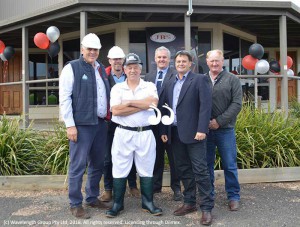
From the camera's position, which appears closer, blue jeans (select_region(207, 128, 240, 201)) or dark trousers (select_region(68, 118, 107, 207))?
dark trousers (select_region(68, 118, 107, 207))

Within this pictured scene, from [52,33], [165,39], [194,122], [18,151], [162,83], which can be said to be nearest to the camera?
[194,122]

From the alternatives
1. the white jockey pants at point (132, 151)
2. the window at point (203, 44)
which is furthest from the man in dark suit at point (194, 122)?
the window at point (203, 44)

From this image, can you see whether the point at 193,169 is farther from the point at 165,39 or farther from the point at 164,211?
the point at 165,39

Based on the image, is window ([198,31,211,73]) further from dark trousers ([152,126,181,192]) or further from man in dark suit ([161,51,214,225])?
man in dark suit ([161,51,214,225])

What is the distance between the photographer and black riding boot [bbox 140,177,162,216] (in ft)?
13.7

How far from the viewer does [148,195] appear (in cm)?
423

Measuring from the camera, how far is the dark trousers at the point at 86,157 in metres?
4.09

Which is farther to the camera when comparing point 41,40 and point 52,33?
point 41,40

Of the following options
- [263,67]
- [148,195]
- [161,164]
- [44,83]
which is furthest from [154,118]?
[44,83]

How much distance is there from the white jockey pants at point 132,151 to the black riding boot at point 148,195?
74 millimetres

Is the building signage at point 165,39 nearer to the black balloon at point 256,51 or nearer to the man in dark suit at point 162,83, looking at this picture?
the black balloon at point 256,51

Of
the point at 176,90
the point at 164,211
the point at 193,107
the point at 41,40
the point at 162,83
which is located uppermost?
the point at 41,40

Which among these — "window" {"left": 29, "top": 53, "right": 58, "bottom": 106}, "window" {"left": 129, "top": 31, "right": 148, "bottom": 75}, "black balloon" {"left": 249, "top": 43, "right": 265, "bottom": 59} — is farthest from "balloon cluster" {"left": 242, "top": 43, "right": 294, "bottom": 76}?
"window" {"left": 29, "top": 53, "right": 58, "bottom": 106}

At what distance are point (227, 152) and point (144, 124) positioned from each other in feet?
3.68
